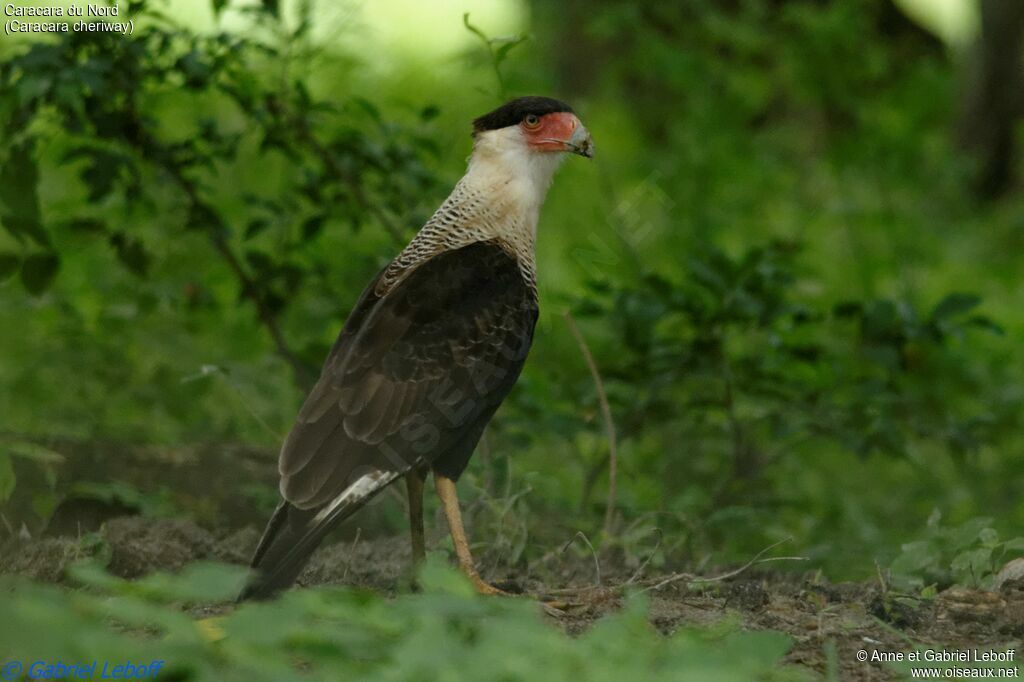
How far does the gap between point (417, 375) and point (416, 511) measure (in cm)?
42

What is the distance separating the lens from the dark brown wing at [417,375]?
383 cm

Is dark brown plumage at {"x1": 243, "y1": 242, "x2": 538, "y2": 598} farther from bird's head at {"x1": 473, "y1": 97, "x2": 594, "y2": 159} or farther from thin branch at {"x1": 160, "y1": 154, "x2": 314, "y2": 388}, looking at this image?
thin branch at {"x1": 160, "y1": 154, "x2": 314, "y2": 388}

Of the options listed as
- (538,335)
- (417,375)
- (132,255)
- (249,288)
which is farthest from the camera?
(538,335)

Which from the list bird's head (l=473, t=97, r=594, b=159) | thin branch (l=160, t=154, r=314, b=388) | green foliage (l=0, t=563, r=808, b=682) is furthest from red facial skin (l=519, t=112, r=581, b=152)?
green foliage (l=0, t=563, r=808, b=682)

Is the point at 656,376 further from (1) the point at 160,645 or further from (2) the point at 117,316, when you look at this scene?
(1) the point at 160,645

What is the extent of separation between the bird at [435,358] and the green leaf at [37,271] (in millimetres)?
1297

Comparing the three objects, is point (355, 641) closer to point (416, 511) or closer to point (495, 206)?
point (416, 511)

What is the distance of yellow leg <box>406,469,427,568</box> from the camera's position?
409cm

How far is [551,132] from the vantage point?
4.50m

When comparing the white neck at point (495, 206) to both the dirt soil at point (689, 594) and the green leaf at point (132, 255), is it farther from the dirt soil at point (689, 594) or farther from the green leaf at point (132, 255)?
the green leaf at point (132, 255)

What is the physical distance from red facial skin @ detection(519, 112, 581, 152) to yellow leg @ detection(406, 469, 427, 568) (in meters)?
1.17

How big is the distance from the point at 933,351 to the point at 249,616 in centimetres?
393

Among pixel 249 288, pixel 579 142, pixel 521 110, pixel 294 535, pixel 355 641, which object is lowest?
pixel 355 641

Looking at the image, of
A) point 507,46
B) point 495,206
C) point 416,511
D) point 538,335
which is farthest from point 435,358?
point 538,335
